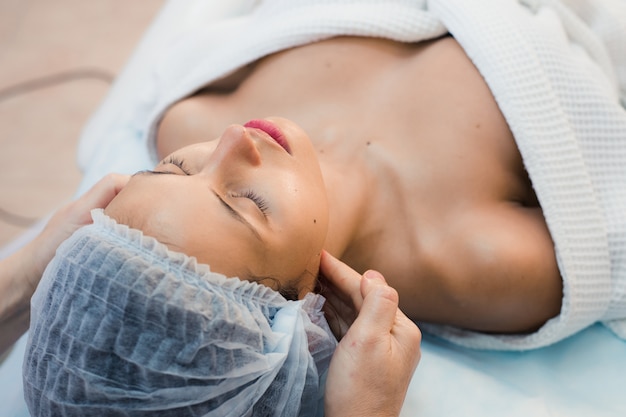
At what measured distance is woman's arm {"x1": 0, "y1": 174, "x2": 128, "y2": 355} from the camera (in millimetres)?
959

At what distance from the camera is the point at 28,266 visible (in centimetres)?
98

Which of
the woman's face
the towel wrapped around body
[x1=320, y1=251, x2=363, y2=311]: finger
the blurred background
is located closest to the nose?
the woman's face

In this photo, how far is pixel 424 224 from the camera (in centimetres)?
103

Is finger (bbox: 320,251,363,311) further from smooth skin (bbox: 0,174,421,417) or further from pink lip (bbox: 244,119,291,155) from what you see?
pink lip (bbox: 244,119,291,155)

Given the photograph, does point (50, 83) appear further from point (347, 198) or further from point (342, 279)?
point (342, 279)

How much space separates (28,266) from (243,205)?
41 cm

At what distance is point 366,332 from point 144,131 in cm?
73

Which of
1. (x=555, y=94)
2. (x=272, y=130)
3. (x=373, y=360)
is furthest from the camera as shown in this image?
(x=555, y=94)

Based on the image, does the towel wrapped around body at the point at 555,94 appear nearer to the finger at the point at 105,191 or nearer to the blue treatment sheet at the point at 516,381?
the blue treatment sheet at the point at 516,381

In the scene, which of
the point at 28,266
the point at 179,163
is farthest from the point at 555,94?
the point at 28,266

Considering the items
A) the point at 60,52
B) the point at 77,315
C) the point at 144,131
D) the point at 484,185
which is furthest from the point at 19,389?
the point at 60,52

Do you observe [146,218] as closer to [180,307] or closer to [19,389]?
[180,307]

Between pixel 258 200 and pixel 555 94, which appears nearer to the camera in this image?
pixel 258 200

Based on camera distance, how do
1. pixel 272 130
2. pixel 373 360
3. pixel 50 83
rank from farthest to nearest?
1. pixel 50 83
2. pixel 272 130
3. pixel 373 360
